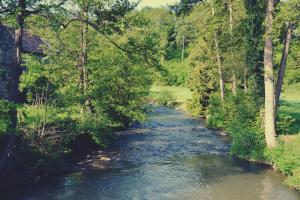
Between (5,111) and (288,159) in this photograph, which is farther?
(288,159)

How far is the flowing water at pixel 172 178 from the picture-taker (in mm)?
19375

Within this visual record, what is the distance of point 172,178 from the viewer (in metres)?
22.0

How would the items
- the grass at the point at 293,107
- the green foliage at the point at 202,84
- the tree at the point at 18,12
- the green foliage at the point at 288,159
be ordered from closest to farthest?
1. the tree at the point at 18,12
2. the green foliage at the point at 288,159
3. the grass at the point at 293,107
4. the green foliage at the point at 202,84

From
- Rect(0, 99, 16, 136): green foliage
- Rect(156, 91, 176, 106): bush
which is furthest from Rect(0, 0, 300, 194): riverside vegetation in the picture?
Rect(156, 91, 176, 106): bush

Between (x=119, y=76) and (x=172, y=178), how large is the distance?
12.7m

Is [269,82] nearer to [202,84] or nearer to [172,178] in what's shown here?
[172,178]

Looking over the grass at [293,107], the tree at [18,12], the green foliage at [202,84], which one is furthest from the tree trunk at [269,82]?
the green foliage at [202,84]

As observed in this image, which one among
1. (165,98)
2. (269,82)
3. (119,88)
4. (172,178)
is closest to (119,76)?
(119,88)

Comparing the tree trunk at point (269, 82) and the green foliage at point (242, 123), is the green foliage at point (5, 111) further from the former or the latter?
the green foliage at point (242, 123)

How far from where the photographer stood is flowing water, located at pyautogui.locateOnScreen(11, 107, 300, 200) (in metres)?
19.4

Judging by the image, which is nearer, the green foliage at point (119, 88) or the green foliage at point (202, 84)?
the green foliage at point (119, 88)

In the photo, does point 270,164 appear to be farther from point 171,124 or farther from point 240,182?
point 171,124

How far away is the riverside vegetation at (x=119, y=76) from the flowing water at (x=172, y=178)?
125 cm

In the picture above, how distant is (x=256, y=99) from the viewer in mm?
28984
